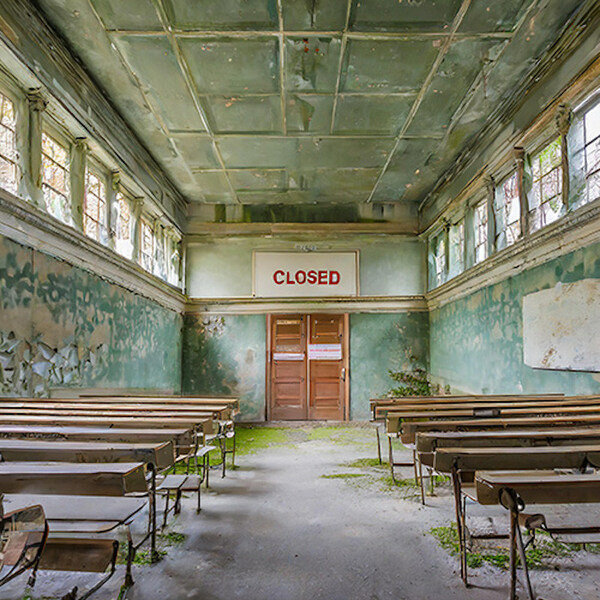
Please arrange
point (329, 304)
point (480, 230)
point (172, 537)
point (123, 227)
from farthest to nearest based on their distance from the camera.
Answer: point (329, 304)
point (480, 230)
point (123, 227)
point (172, 537)

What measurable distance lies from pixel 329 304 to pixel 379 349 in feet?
4.52

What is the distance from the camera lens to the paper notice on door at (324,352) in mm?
9188

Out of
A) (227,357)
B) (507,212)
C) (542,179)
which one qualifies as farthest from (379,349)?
(542,179)

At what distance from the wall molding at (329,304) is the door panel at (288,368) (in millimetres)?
231

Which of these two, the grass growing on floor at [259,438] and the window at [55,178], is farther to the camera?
the grass growing on floor at [259,438]

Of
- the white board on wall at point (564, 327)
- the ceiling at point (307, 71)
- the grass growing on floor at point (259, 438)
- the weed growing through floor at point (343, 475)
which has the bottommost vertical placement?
the grass growing on floor at point (259, 438)

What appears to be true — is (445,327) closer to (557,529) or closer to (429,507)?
(429,507)

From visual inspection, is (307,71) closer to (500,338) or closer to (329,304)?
(500,338)

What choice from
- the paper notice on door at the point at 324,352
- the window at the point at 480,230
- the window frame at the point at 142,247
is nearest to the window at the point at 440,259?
the window at the point at 480,230

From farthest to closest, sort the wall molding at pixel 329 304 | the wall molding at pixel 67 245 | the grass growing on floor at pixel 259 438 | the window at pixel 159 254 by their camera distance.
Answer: the wall molding at pixel 329 304 < the window at pixel 159 254 < the grass growing on floor at pixel 259 438 < the wall molding at pixel 67 245

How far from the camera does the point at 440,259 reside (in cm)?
866

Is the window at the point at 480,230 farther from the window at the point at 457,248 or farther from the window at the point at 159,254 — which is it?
the window at the point at 159,254

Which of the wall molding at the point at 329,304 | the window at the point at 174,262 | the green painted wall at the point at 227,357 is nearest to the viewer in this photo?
the window at the point at 174,262

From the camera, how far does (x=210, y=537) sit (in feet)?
9.86
